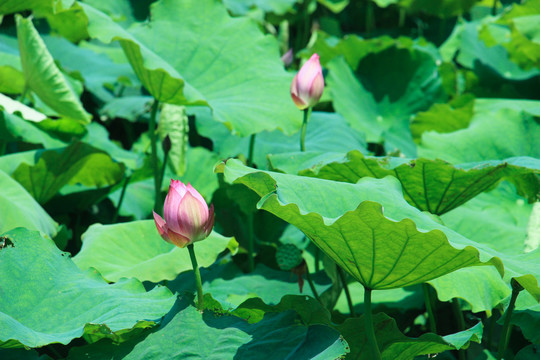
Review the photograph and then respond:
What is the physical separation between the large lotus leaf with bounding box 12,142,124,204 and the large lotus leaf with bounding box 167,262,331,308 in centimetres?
42

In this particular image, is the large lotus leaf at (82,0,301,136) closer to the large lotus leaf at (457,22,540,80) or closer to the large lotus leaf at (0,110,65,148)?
the large lotus leaf at (0,110,65,148)

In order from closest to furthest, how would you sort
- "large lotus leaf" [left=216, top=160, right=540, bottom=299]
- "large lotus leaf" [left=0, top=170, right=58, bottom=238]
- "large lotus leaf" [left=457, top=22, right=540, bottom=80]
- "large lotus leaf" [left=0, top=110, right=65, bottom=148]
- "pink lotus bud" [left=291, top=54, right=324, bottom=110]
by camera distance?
"large lotus leaf" [left=216, top=160, right=540, bottom=299] → "large lotus leaf" [left=0, top=170, right=58, bottom=238] → "pink lotus bud" [left=291, top=54, right=324, bottom=110] → "large lotus leaf" [left=0, top=110, right=65, bottom=148] → "large lotus leaf" [left=457, top=22, right=540, bottom=80]

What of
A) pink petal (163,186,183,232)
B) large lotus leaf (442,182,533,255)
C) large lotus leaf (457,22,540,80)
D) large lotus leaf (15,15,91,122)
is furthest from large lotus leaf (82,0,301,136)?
large lotus leaf (457,22,540,80)

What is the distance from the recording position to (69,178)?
1.72 metres

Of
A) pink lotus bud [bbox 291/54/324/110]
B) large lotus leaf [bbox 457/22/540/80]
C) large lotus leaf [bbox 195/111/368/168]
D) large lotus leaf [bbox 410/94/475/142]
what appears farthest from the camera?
large lotus leaf [bbox 457/22/540/80]

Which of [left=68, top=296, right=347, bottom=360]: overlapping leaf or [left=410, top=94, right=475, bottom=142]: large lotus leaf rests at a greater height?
[left=68, top=296, right=347, bottom=360]: overlapping leaf

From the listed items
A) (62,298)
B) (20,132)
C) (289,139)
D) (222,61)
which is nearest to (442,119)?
(289,139)

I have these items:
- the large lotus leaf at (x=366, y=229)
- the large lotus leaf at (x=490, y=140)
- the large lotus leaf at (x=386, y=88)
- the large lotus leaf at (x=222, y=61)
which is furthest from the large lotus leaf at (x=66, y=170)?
the large lotus leaf at (x=386, y=88)

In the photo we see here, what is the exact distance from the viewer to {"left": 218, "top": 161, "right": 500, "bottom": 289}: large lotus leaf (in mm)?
885

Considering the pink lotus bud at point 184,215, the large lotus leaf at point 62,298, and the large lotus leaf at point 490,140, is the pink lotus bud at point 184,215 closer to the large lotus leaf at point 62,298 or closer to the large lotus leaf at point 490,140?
the large lotus leaf at point 62,298

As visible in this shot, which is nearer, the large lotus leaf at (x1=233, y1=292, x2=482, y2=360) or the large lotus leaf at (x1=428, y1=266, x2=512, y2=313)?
the large lotus leaf at (x1=233, y1=292, x2=482, y2=360)

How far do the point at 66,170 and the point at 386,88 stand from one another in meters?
1.53

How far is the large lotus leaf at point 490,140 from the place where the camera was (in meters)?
1.76

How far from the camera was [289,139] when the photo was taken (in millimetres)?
2217
